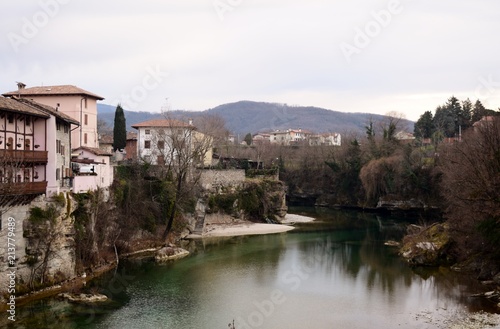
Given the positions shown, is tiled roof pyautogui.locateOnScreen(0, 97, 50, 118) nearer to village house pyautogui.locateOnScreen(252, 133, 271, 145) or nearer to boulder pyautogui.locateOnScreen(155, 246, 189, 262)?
boulder pyautogui.locateOnScreen(155, 246, 189, 262)

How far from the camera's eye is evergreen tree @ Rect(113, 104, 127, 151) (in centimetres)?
6581

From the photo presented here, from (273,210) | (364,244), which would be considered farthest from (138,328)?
(273,210)

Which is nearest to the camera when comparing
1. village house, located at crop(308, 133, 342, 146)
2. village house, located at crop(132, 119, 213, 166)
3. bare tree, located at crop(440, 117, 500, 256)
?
bare tree, located at crop(440, 117, 500, 256)

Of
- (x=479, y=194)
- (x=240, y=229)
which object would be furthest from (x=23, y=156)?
(x=240, y=229)

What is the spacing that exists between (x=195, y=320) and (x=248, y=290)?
713 centimetres

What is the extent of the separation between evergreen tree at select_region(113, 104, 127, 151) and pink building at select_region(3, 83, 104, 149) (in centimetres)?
1343

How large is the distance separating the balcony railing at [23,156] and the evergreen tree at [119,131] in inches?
1196

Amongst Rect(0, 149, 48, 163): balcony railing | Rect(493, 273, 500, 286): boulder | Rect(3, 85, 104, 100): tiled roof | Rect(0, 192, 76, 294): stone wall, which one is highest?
Rect(3, 85, 104, 100): tiled roof

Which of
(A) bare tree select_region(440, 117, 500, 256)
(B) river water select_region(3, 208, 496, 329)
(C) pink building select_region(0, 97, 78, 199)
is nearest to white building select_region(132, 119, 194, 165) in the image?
(B) river water select_region(3, 208, 496, 329)

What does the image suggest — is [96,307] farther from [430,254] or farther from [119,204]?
[430,254]

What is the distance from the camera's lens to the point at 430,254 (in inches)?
1784

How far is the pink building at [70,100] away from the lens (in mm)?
50438

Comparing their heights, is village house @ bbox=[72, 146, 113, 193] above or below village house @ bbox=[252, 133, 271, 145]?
below

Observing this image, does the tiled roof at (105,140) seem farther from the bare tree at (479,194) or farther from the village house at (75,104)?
the bare tree at (479,194)
